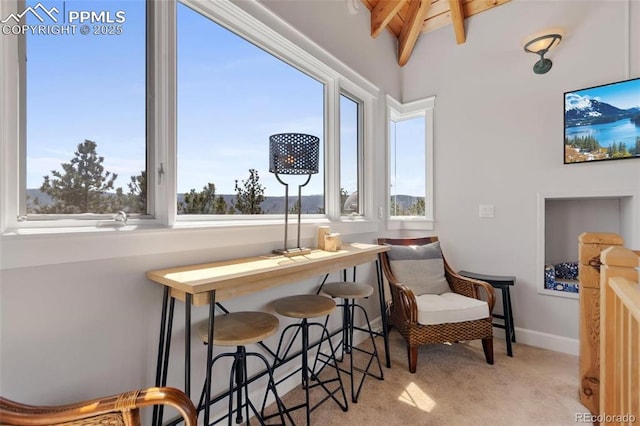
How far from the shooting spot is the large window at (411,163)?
3.27 m

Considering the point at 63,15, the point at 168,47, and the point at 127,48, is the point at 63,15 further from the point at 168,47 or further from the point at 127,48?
the point at 168,47

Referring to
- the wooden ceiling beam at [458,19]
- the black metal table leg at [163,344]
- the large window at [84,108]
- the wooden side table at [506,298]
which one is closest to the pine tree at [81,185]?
the large window at [84,108]

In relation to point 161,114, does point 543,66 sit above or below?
above

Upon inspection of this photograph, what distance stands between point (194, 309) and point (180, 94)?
1099 mm

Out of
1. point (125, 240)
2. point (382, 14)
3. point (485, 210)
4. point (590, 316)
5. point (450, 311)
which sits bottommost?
point (450, 311)

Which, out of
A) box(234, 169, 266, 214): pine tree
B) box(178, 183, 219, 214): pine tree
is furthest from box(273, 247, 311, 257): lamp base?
box(178, 183, 219, 214): pine tree

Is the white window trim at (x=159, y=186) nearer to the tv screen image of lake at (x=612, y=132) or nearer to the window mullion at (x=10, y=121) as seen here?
the window mullion at (x=10, y=121)

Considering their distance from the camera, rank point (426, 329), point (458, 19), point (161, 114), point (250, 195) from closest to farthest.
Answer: point (161, 114) < point (250, 195) < point (426, 329) < point (458, 19)

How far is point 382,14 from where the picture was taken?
2.75 metres

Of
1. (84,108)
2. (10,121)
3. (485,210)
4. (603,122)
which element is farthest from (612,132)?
(10,121)

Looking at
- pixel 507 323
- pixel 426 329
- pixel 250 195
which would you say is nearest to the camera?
pixel 250 195

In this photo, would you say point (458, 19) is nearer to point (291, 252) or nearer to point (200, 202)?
point (291, 252)

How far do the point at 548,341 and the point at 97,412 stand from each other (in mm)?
3200

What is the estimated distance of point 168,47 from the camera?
1.37 meters
